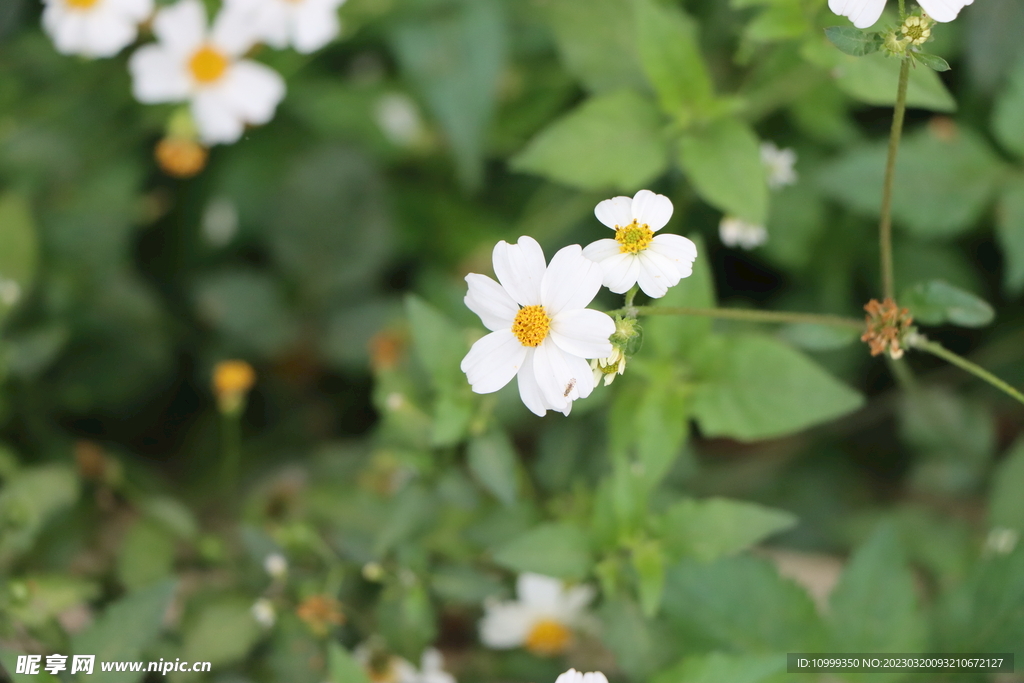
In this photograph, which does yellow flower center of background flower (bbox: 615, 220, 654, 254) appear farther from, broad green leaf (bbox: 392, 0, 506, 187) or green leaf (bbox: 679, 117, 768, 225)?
broad green leaf (bbox: 392, 0, 506, 187)

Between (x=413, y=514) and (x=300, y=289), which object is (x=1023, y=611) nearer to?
(x=413, y=514)

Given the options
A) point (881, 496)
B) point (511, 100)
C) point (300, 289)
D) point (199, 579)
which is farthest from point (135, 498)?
point (881, 496)

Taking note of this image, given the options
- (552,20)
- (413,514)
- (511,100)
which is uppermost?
(511,100)

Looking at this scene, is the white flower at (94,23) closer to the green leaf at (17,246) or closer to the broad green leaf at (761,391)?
the green leaf at (17,246)

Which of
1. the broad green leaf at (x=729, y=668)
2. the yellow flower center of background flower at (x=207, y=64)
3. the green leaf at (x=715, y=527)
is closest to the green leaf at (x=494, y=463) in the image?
the green leaf at (x=715, y=527)

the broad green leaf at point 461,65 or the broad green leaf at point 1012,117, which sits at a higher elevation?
the broad green leaf at point 461,65

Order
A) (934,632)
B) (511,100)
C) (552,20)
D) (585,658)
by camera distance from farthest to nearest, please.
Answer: (511,100) < (585,658) < (552,20) < (934,632)

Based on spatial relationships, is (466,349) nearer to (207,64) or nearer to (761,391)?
(761,391)
